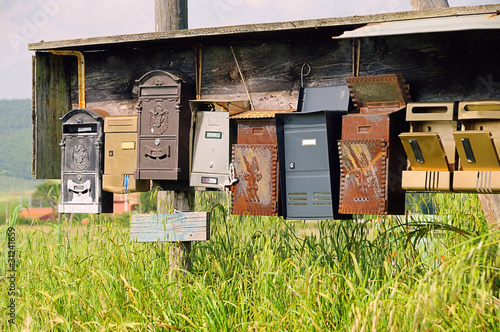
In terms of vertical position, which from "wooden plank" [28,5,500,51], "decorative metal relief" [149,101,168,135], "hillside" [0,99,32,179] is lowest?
"decorative metal relief" [149,101,168,135]

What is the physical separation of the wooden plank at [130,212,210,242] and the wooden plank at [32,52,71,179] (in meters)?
0.93

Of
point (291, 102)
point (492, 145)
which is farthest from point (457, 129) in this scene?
point (291, 102)

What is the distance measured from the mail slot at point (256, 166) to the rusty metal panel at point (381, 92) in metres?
0.53

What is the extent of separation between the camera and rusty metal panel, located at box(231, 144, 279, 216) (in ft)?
12.6

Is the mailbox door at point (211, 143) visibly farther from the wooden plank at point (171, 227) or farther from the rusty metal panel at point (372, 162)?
the rusty metal panel at point (372, 162)

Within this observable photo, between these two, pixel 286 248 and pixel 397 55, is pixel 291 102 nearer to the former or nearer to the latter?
pixel 397 55

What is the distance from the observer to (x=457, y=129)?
11.4 feet

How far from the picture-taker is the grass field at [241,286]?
338 cm

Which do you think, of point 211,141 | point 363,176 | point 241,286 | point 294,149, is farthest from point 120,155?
point 363,176

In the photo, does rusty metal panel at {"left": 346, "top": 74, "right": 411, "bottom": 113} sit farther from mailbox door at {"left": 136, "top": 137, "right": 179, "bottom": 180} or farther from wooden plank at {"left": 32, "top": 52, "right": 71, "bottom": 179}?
wooden plank at {"left": 32, "top": 52, "right": 71, "bottom": 179}

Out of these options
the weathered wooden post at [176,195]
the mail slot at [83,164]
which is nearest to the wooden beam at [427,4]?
the weathered wooden post at [176,195]

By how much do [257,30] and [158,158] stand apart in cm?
107

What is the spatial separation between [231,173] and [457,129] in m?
1.36

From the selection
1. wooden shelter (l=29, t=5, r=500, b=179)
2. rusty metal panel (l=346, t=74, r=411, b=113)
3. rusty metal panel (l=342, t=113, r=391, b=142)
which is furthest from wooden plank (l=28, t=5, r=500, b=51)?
rusty metal panel (l=342, t=113, r=391, b=142)
